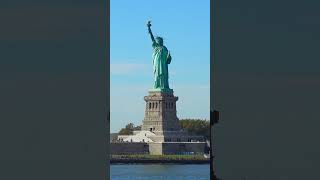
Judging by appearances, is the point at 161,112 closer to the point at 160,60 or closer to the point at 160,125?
the point at 160,125

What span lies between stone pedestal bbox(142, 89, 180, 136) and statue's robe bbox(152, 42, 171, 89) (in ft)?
1.27

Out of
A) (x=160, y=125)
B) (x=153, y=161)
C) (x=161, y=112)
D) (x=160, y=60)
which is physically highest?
(x=160, y=60)

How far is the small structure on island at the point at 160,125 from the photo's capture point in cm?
3909

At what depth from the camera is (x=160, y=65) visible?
128ft

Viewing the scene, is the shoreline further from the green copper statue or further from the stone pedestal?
the green copper statue

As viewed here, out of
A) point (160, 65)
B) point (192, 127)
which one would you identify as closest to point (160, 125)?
point (160, 65)

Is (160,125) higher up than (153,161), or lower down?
higher up

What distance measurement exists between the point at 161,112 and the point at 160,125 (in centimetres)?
71

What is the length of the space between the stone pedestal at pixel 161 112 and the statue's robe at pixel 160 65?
39 cm

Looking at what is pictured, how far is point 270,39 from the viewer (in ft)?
12.6

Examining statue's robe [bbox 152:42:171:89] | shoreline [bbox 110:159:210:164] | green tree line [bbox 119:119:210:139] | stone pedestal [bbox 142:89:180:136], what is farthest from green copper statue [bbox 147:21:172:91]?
green tree line [bbox 119:119:210:139]

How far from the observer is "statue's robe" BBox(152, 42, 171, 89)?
38.7 m
